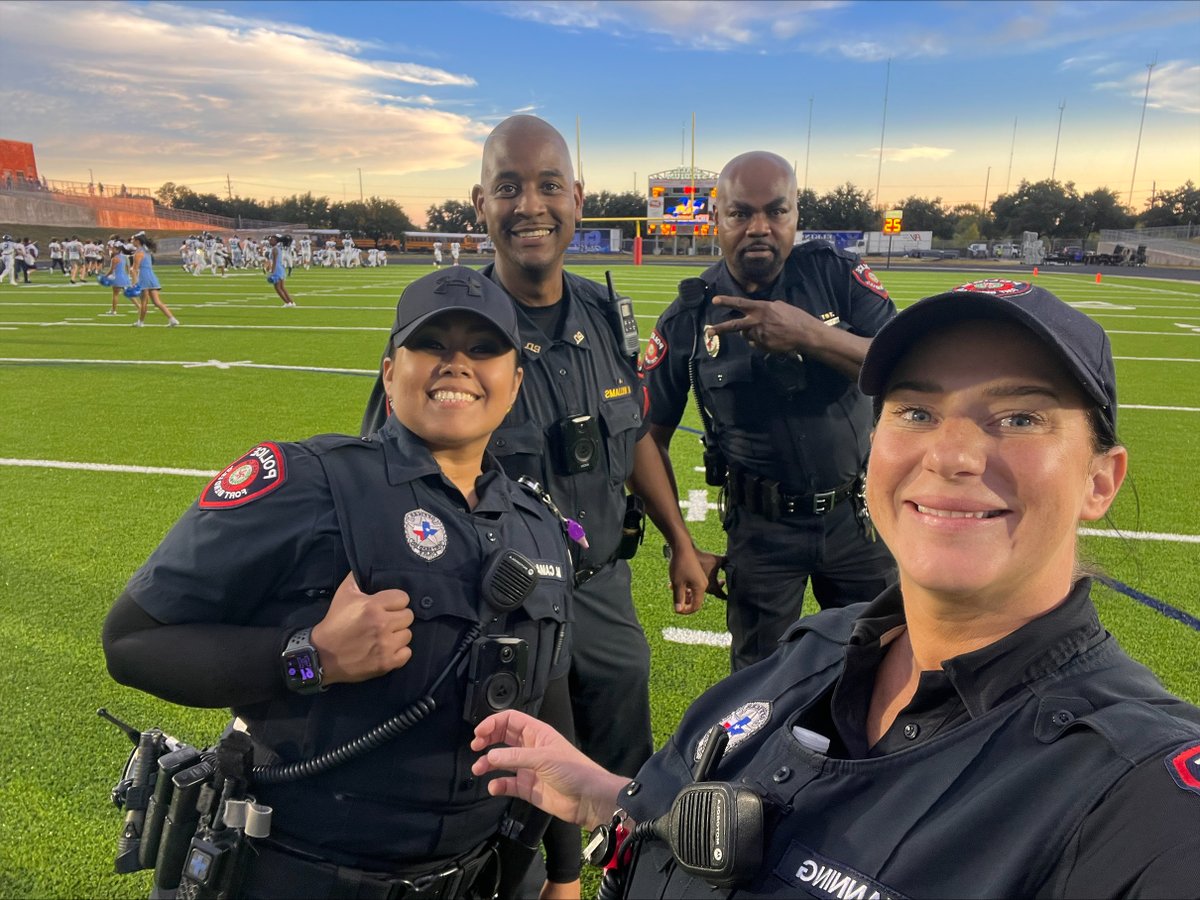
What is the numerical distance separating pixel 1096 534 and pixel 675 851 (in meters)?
0.94

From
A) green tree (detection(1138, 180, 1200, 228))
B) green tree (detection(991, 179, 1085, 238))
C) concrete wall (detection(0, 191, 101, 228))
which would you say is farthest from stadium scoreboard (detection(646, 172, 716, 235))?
green tree (detection(1138, 180, 1200, 228))

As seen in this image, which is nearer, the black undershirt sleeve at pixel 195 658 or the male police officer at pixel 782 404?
the black undershirt sleeve at pixel 195 658

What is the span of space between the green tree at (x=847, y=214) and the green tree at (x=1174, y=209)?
2727 cm

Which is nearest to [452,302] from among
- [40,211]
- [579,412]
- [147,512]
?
[579,412]

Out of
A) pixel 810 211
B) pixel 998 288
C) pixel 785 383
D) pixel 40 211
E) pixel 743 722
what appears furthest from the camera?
pixel 810 211

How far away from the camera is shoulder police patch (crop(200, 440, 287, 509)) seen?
70.1 inches

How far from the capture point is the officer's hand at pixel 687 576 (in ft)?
11.4

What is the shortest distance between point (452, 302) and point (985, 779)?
1.61 m

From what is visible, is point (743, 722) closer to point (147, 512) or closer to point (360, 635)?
point (360, 635)

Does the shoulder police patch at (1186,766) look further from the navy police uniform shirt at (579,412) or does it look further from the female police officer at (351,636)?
the navy police uniform shirt at (579,412)

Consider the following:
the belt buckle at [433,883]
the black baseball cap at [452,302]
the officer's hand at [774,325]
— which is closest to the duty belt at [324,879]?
the belt buckle at [433,883]

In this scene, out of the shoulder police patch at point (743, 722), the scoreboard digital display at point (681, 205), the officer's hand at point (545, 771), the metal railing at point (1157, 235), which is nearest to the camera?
the shoulder police patch at point (743, 722)

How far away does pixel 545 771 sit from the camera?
1680 millimetres

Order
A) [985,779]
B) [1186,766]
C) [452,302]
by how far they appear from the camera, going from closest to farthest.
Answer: [1186,766] → [985,779] → [452,302]
